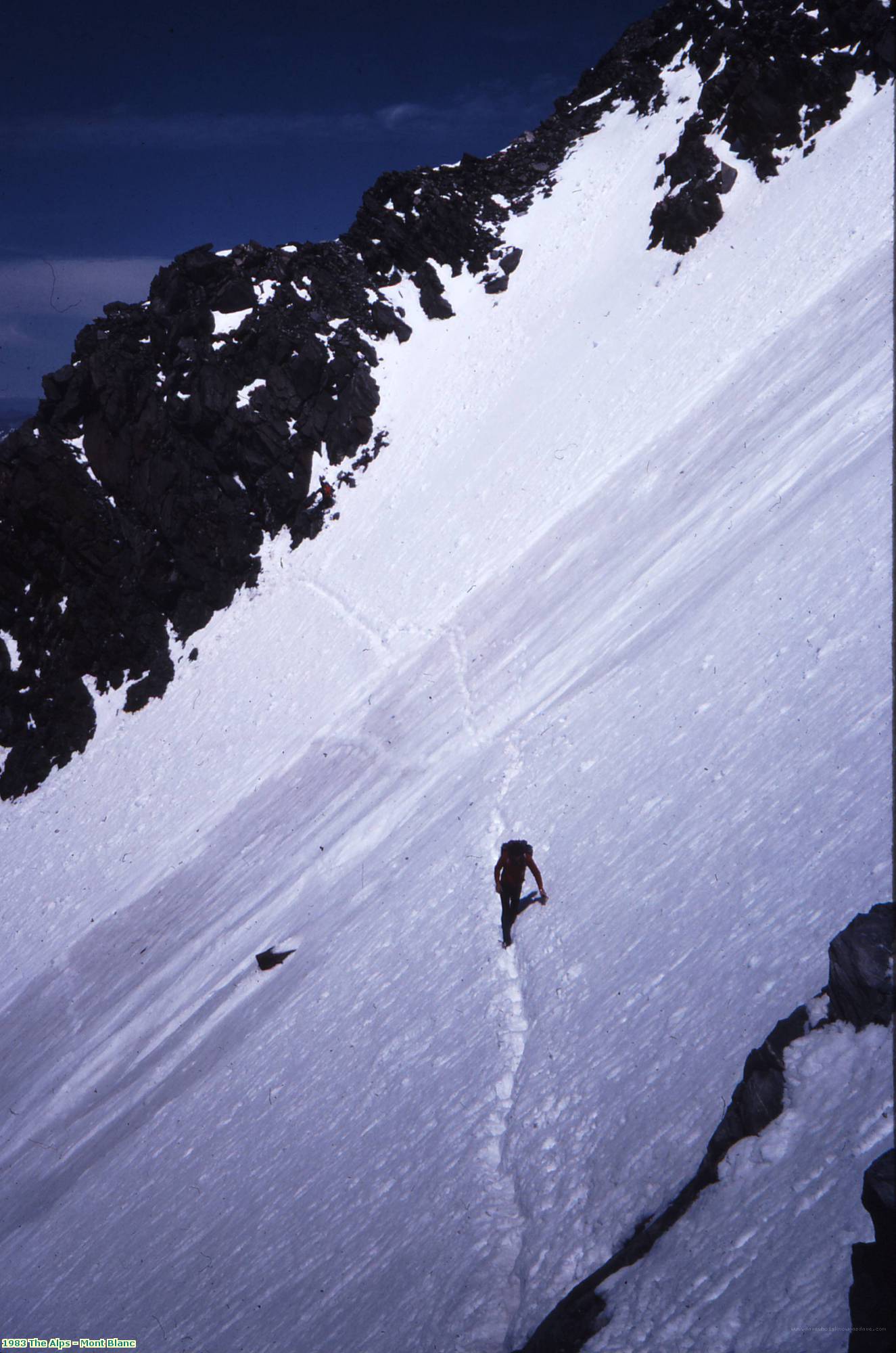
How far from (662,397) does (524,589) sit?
8.35 metres

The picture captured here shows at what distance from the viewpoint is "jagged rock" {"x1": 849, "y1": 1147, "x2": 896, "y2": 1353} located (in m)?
3.94

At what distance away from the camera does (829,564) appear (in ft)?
41.9

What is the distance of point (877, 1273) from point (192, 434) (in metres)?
37.5

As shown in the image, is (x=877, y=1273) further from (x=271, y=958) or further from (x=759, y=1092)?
(x=271, y=958)

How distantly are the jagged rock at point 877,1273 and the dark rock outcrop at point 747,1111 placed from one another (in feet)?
5.38

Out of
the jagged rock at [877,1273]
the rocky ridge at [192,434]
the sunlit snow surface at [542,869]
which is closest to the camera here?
the jagged rock at [877,1273]

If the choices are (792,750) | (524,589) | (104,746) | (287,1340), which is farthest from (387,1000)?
(104,746)

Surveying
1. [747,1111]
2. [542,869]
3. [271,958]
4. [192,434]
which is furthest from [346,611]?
[747,1111]

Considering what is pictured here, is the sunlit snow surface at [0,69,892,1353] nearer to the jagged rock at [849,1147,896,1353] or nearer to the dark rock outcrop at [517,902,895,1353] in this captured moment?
the dark rock outcrop at [517,902,895,1353]

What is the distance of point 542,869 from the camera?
12367 millimetres

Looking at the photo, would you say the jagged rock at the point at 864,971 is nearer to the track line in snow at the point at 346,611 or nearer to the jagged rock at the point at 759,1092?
the jagged rock at the point at 759,1092

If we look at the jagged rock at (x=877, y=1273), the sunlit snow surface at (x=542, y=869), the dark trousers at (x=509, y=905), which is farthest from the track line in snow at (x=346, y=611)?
the jagged rock at (x=877, y=1273)

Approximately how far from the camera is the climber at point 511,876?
36.4 ft

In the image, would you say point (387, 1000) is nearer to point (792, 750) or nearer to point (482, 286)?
point (792, 750)
